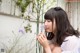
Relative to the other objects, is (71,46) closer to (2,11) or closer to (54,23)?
(54,23)

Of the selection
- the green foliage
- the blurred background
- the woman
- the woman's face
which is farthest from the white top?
the green foliage

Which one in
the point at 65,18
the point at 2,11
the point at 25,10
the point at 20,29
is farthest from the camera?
the point at 25,10

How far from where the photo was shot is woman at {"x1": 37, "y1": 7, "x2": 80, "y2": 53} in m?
1.80

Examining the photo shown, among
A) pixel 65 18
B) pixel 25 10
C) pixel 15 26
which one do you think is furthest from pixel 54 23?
pixel 25 10

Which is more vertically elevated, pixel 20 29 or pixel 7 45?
pixel 20 29

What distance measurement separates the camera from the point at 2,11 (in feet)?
11.9

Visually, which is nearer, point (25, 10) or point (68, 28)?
point (68, 28)

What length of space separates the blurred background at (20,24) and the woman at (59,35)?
→ 69.7 inches

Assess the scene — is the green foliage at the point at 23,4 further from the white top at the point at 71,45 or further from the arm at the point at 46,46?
the white top at the point at 71,45

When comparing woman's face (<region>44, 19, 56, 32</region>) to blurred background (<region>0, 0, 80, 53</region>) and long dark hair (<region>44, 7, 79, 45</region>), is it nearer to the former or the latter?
long dark hair (<region>44, 7, 79, 45</region>)

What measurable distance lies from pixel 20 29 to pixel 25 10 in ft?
1.77

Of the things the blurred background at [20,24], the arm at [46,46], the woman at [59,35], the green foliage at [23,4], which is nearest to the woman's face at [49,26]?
the woman at [59,35]

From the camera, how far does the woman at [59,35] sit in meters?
1.80

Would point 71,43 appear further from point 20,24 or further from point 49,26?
point 20,24
